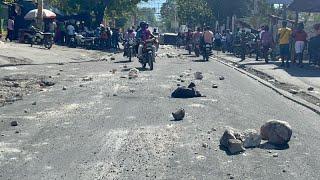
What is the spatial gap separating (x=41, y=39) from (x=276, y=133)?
31011 mm

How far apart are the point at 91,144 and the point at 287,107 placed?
20.0ft

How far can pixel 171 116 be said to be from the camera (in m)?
11.1

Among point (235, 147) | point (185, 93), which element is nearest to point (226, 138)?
point (235, 147)

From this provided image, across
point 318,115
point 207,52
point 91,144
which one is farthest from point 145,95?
point 207,52

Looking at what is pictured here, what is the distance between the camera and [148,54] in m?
23.7

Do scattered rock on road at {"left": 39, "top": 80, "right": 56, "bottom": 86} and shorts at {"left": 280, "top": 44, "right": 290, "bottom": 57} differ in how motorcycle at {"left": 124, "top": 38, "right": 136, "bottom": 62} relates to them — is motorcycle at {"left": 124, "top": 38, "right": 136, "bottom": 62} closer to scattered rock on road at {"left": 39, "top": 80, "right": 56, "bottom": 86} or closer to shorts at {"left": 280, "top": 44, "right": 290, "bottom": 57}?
shorts at {"left": 280, "top": 44, "right": 290, "bottom": 57}

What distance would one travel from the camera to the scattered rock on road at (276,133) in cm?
874

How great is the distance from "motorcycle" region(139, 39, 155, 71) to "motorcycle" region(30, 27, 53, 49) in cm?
1265

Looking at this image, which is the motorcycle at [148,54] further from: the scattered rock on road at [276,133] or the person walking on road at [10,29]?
the person walking on road at [10,29]

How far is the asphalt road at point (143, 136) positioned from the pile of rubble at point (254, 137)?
139mm

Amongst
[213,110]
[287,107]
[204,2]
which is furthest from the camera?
[204,2]

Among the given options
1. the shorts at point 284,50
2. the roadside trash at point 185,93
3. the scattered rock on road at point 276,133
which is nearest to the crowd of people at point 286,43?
the shorts at point 284,50

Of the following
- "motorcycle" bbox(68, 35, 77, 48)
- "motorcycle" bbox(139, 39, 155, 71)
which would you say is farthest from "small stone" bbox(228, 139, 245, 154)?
"motorcycle" bbox(68, 35, 77, 48)

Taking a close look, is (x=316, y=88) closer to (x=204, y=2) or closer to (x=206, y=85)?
(x=206, y=85)
